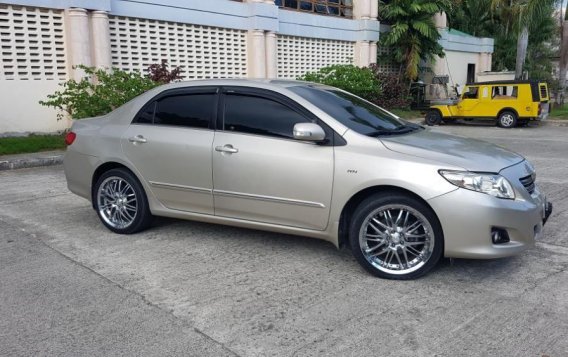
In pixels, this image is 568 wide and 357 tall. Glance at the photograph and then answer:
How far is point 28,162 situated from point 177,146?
6.73 m

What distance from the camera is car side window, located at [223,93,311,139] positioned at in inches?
186

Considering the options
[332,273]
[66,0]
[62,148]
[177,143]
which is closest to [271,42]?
[66,0]

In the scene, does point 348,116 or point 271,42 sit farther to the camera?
point 271,42

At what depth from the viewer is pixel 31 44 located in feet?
40.9

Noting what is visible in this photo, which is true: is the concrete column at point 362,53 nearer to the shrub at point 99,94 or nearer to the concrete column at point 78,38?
the shrub at point 99,94

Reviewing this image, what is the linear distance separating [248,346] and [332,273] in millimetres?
1372

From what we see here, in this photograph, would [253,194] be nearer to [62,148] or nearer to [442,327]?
[442,327]

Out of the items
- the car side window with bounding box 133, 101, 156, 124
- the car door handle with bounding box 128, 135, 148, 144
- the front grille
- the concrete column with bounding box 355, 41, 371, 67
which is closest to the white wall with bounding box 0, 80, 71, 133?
the car side window with bounding box 133, 101, 156, 124

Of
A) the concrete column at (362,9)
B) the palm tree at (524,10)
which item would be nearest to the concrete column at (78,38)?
the concrete column at (362,9)

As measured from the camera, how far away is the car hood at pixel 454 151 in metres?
4.17

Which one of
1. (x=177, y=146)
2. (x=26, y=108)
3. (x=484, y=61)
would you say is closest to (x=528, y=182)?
(x=177, y=146)

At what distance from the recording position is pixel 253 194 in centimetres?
479

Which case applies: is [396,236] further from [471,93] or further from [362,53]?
[362,53]

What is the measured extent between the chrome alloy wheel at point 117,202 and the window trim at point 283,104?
1.32 metres
